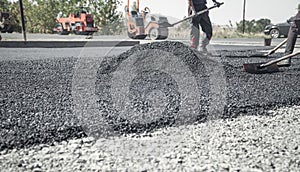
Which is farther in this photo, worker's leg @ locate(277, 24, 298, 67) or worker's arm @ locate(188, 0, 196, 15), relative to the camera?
worker's arm @ locate(188, 0, 196, 15)

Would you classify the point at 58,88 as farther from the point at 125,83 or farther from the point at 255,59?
the point at 255,59

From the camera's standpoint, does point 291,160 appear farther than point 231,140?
No

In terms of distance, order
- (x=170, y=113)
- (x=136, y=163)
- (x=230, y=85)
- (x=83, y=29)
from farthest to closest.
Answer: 1. (x=83, y=29)
2. (x=230, y=85)
3. (x=170, y=113)
4. (x=136, y=163)

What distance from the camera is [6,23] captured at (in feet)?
58.7

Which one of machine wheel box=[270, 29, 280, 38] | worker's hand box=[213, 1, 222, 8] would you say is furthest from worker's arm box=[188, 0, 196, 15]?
machine wheel box=[270, 29, 280, 38]

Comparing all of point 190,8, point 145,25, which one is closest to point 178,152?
point 190,8

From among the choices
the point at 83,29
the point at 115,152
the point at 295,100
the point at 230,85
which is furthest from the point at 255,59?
the point at 83,29

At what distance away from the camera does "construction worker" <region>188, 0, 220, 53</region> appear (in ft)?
18.9

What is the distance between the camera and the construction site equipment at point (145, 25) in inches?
403

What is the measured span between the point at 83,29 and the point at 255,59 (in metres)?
10.2

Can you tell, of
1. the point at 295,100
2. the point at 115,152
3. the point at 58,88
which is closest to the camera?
the point at 115,152

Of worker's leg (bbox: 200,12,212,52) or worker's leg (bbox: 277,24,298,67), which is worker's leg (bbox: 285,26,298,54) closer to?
worker's leg (bbox: 277,24,298,67)

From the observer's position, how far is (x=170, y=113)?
2.43 metres

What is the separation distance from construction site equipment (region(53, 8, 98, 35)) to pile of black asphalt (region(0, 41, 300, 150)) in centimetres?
1000
